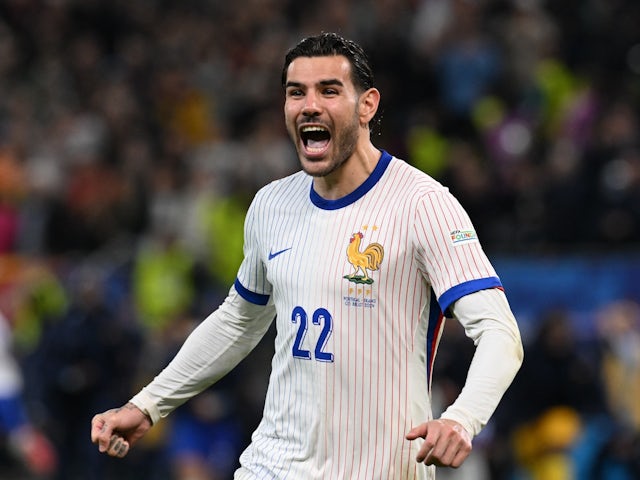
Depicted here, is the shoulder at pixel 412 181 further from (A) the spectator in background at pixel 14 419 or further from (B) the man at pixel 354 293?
(A) the spectator in background at pixel 14 419

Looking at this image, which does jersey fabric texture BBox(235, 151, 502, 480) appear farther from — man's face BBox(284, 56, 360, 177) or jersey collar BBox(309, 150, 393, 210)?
man's face BBox(284, 56, 360, 177)

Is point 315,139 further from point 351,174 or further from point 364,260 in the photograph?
point 364,260

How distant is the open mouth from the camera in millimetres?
5117

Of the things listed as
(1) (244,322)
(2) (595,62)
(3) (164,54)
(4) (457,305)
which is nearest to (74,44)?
(3) (164,54)

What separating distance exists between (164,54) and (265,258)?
11.2m

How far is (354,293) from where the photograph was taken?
4949mm

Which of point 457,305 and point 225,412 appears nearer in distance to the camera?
point 457,305

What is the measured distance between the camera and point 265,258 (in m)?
5.38

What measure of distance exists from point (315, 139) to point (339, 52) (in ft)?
1.11

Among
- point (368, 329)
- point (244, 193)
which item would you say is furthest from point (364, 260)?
point (244, 193)

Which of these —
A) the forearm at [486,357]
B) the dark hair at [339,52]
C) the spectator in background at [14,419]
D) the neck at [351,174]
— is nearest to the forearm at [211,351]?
the neck at [351,174]

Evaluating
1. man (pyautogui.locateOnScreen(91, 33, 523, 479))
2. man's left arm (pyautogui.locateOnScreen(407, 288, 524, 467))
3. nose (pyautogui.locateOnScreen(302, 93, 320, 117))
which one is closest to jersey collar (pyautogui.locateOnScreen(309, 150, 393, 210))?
man (pyautogui.locateOnScreen(91, 33, 523, 479))

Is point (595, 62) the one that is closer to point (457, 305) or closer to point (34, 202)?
point (34, 202)

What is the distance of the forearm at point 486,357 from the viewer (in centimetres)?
445
